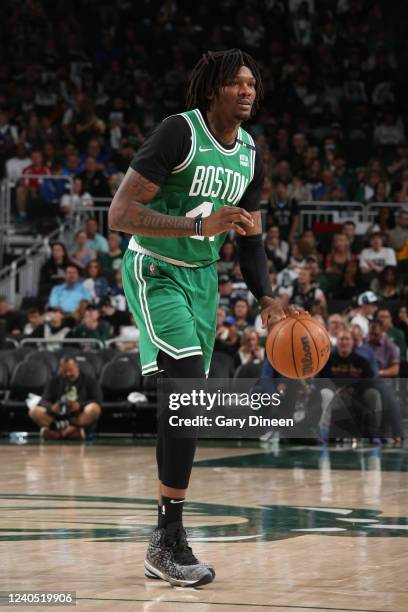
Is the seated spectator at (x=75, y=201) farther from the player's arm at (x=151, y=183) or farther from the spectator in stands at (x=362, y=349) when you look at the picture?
the player's arm at (x=151, y=183)

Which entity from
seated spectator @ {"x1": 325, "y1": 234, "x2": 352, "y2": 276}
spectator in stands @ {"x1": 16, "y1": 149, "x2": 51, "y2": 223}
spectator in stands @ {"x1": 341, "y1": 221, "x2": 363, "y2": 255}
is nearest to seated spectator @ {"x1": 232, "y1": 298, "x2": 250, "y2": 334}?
seated spectator @ {"x1": 325, "y1": 234, "x2": 352, "y2": 276}

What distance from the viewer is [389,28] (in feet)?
76.0

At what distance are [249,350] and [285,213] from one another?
412cm

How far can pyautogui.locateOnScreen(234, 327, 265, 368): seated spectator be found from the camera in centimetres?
1434

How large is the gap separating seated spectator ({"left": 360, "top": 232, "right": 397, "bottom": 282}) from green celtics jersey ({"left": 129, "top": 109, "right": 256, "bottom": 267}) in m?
11.0

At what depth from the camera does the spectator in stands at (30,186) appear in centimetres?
1844

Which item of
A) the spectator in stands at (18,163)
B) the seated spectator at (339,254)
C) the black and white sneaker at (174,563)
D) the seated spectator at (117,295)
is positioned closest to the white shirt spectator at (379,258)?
the seated spectator at (339,254)

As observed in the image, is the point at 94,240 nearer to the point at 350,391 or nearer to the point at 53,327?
the point at 53,327

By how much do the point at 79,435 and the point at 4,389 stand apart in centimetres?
144

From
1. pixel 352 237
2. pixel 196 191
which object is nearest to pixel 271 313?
pixel 196 191

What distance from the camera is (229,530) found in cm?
682

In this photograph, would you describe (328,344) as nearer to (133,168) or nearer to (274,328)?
(274,328)

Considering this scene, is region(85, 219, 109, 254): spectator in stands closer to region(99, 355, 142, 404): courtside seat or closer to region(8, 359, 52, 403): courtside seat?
region(8, 359, 52, 403): courtside seat

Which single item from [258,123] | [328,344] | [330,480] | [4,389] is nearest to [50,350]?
[4,389]
